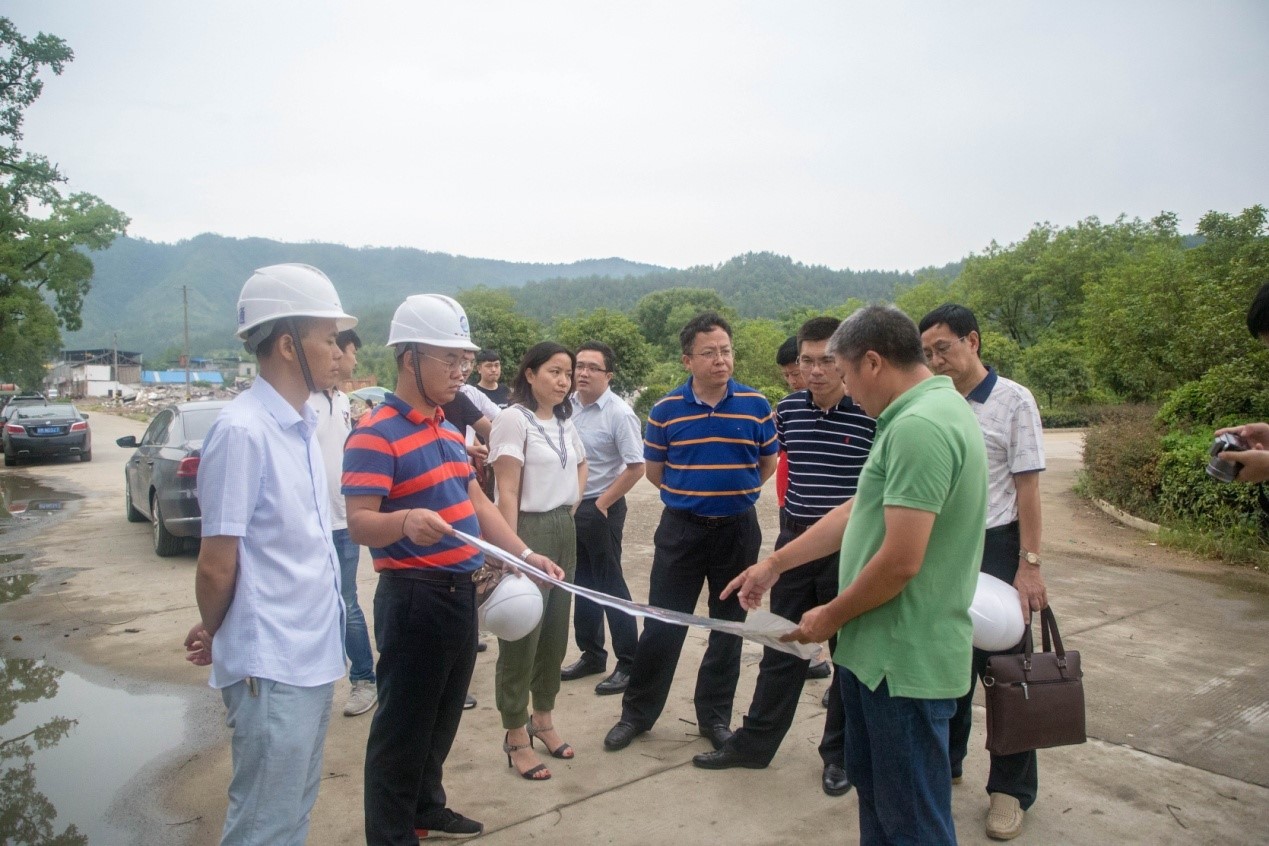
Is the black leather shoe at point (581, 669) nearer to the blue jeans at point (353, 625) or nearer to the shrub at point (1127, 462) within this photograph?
the blue jeans at point (353, 625)

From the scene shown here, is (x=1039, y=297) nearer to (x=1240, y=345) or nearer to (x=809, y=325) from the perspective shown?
(x=1240, y=345)

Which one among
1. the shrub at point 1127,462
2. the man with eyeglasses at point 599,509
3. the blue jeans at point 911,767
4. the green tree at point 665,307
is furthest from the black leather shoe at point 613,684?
the green tree at point 665,307

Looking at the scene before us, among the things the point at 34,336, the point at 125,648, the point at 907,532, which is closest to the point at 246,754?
the point at 907,532

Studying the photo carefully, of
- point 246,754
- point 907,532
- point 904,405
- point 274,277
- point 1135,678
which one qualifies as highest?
point 274,277

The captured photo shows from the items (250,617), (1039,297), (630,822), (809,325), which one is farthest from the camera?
(1039,297)

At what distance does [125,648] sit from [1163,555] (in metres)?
9.27

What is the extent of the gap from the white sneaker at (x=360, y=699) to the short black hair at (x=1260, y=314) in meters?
4.25

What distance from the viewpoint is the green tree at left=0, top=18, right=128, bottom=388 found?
27.7 meters

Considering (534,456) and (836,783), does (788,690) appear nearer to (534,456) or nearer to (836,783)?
(836,783)

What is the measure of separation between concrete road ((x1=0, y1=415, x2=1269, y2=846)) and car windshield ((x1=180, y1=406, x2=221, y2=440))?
2325 millimetres

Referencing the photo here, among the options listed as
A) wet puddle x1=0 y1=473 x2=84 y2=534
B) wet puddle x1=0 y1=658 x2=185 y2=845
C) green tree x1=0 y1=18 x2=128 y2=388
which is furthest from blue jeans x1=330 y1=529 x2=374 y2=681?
green tree x1=0 y1=18 x2=128 y2=388

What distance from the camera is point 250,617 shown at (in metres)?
2.06

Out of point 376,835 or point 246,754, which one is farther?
point 376,835

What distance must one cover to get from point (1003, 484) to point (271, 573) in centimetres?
280
